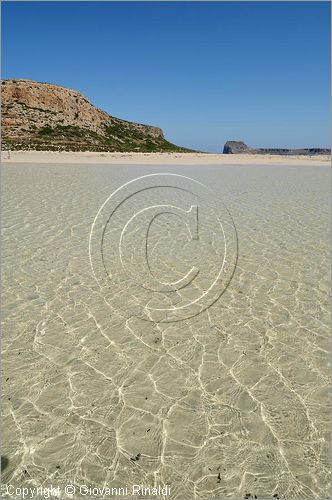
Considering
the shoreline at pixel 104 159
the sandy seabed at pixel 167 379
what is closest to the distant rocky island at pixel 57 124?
the shoreline at pixel 104 159

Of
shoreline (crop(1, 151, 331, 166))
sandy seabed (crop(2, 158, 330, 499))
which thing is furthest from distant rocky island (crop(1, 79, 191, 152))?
sandy seabed (crop(2, 158, 330, 499))

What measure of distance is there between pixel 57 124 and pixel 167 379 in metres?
83.9

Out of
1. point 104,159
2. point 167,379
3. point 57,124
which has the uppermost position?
point 57,124

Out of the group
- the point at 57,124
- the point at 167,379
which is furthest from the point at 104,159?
the point at 167,379

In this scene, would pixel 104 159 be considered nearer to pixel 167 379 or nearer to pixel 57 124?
pixel 57 124

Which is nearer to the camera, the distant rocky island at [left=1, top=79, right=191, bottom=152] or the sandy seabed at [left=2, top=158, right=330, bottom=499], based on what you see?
the sandy seabed at [left=2, top=158, right=330, bottom=499]

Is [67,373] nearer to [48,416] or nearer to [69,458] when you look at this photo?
[48,416]

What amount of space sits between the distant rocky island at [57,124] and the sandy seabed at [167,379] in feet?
178

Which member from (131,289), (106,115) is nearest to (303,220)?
(131,289)

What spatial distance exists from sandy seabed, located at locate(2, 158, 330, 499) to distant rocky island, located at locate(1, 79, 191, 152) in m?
54.1

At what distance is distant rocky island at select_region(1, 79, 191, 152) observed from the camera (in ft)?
216

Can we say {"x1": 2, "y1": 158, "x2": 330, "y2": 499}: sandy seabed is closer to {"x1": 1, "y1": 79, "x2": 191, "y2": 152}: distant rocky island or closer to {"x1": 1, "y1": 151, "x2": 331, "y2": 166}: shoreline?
{"x1": 1, "y1": 151, "x2": 331, "y2": 166}: shoreline

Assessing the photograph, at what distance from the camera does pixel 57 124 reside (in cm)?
7962

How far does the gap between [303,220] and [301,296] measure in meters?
7.30
